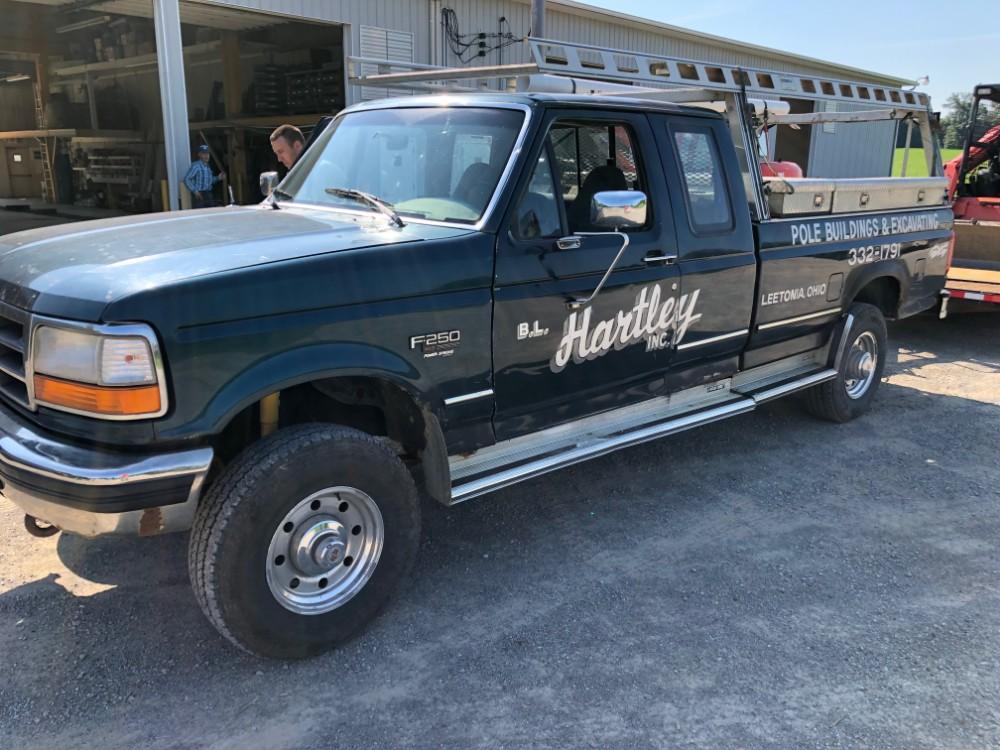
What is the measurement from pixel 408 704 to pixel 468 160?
7.53ft

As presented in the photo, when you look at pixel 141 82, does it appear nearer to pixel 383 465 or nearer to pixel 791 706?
pixel 383 465

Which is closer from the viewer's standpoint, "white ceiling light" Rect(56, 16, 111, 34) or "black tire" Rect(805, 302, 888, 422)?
"black tire" Rect(805, 302, 888, 422)

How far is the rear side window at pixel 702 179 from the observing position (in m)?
4.27

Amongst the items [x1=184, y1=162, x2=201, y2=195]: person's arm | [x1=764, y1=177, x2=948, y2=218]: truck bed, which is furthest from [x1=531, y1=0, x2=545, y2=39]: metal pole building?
[x1=764, y1=177, x2=948, y2=218]: truck bed

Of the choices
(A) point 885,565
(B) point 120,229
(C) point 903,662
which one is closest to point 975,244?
(A) point 885,565

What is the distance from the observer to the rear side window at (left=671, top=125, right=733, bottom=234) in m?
4.27

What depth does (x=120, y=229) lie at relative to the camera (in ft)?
11.4

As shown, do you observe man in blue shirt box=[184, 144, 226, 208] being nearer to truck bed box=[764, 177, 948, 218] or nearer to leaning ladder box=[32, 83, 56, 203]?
truck bed box=[764, 177, 948, 218]

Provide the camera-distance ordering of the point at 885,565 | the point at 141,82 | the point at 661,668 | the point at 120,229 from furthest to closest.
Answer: the point at 141,82 → the point at 885,565 → the point at 120,229 → the point at 661,668

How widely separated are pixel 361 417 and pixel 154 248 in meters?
1.10

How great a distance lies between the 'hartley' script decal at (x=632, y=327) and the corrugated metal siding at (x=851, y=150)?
62.4 feet

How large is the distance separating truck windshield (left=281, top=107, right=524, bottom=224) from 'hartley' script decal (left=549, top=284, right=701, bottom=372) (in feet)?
2.35

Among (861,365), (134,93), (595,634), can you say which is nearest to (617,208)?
(595,634)

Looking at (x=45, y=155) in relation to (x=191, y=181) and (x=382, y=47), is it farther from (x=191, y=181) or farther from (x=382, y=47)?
(x=191, y=181)
